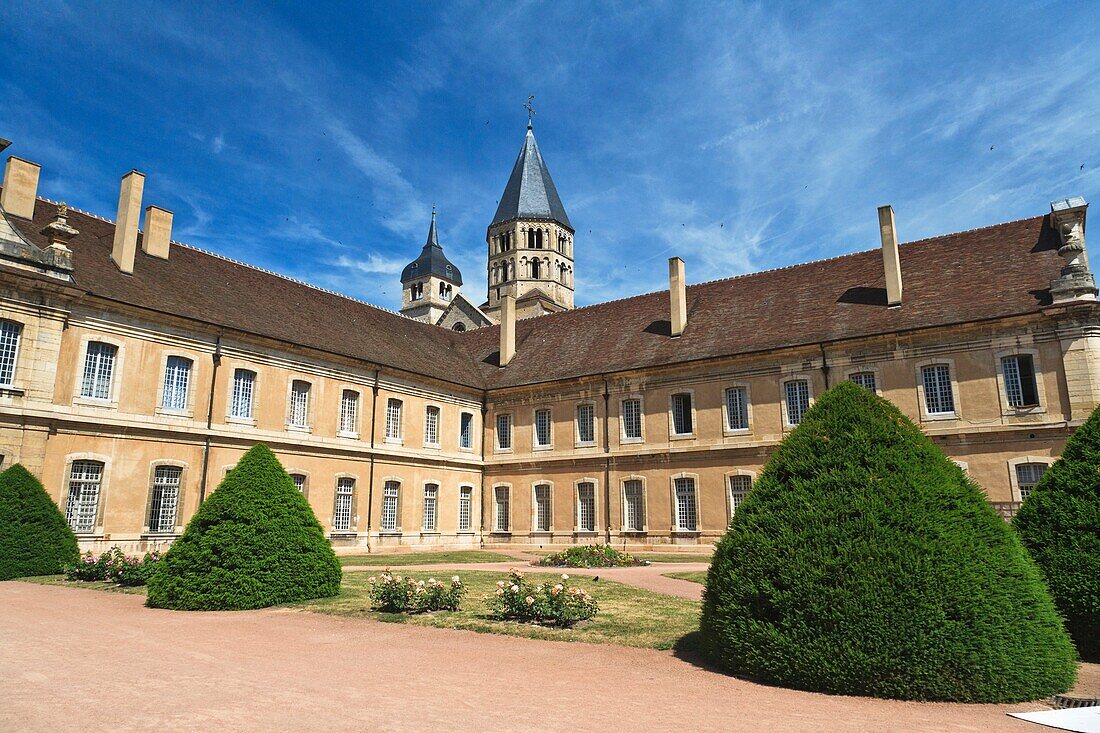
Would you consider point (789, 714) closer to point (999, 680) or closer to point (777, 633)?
point (777, 633)

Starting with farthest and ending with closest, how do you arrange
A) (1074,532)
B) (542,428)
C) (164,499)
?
(542,428) → (164,499) → (1074,532)

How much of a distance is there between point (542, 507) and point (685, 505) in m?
5.97

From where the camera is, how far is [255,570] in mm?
11219

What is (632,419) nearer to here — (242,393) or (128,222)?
(242,393)

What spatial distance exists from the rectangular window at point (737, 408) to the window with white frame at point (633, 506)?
397cm

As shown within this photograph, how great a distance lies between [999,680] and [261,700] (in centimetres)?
578

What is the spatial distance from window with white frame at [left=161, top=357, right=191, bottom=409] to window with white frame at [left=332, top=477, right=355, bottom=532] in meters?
5.88

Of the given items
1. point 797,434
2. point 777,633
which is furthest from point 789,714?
point 797,434

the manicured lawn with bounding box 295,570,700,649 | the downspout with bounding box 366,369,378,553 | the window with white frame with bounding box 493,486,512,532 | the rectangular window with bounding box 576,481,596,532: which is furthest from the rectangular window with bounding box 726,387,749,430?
the downspout with bounding box 366,369,378,553

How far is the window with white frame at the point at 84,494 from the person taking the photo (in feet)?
60.9

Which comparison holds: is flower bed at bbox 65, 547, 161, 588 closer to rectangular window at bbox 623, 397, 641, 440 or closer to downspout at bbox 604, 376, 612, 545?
downspout at bbox 604, 376, 612, 545

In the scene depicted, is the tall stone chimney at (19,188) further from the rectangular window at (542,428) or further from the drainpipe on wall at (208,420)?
the rectangular window at (542,428)

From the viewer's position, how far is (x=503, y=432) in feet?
100.0

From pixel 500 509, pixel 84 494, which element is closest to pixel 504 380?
pixel 500 509
